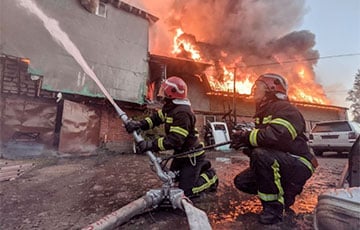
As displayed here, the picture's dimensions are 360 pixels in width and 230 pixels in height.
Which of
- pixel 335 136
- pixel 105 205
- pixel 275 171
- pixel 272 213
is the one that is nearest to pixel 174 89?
pixel 275 171

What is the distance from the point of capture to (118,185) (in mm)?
3488

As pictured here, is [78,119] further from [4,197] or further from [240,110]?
[240,110]

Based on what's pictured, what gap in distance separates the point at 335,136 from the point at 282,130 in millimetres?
8286

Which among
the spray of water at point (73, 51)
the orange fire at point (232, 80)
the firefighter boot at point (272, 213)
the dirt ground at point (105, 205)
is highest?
the orange fire at point (232, 80)

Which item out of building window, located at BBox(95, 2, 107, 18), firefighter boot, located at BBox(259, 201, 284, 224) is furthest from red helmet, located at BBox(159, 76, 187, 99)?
building window, located at BBox(95, 2, 107, 18)

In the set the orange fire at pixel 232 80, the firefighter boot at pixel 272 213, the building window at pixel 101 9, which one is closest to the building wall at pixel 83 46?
the building window at pixel 101 9

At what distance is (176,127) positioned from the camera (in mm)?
2488

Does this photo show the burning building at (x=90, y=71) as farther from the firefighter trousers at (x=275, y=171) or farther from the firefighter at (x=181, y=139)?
the firefighter trousers at (x=275, y=171)

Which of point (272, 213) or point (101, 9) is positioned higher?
point (101, 9)

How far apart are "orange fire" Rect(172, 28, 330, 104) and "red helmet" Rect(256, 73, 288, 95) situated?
1090cm

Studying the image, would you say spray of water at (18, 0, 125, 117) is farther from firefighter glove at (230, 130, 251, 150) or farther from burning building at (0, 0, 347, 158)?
firefighter glove at (230, 130, 251, 150)

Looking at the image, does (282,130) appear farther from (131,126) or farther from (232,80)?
(232,80)

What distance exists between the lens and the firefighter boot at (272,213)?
203 centimetres

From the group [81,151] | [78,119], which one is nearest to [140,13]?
→ [78,119]
